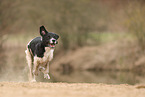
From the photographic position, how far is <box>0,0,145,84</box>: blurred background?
2300 cm

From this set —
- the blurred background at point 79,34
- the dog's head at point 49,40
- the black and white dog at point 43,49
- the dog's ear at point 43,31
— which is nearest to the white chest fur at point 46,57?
the black and white dog at point 43,49

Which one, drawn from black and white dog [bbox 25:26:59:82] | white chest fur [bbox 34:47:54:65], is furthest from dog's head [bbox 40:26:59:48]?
white chest fur [bbox 34:47:54:65]

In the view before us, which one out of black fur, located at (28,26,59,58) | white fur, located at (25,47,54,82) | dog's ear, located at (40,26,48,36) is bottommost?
white fur, located at (25,47,54,82)

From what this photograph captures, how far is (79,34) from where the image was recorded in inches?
1104

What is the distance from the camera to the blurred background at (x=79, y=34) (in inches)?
906

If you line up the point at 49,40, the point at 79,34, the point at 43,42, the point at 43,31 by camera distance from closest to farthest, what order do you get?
the point at 49,40
the point at 43,42
the point at 43,31
the point at 79,34

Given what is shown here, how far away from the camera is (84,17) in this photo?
2788cm

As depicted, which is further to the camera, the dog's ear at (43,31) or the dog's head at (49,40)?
the dog's ear at (43,31)

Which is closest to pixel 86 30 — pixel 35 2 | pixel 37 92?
pixel 35 2

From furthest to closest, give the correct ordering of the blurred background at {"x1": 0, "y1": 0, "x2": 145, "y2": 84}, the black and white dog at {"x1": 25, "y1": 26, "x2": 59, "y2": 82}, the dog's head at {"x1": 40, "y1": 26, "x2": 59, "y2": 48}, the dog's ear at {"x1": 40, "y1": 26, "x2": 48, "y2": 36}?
the blurred background at {"x1": 0, "y1": 0, "x2": 145, "y2": 84}, the dog's ear at {"x1": 40, "y1": 26, "x2": 48, "y2": 36}, the black and white dog at {"x1": 25, "y1": 26, "x2": 59, "y2": 82}, the dog's head at {"x1": 40, "y1": 26, "x2": 59, "y2": 48}

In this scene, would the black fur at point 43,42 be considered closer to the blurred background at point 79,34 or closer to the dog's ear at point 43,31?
the dog's ear at point 43,31

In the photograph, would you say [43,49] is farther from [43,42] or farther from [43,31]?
[43,31]

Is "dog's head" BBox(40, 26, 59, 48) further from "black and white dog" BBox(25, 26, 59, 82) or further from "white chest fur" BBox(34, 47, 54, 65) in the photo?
"white chest fur" BBox(34, 47, 54, 65)

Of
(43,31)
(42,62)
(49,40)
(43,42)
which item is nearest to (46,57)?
(42,62)
